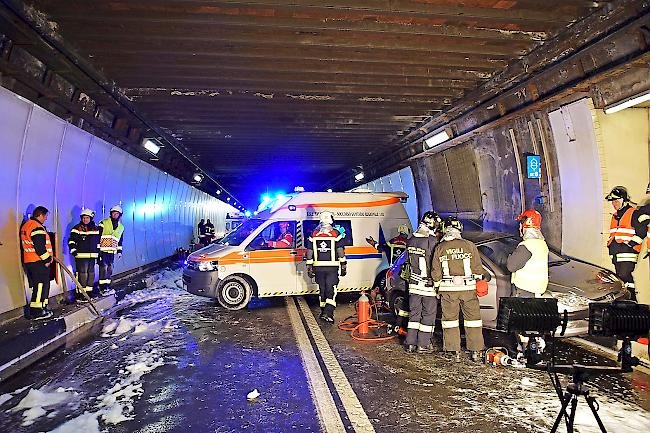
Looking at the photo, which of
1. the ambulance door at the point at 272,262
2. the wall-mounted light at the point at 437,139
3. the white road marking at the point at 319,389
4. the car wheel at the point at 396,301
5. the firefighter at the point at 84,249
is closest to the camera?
the white road marking at the point at 319,389

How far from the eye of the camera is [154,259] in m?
18.2

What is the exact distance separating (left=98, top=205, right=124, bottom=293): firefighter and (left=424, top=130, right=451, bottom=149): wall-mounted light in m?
8.53

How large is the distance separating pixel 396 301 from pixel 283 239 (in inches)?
129

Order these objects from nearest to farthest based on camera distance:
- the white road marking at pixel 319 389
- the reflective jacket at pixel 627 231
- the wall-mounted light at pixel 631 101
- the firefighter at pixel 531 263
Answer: the white road marking at pixel 319 389, the firefighter at pixel 531 263, the wall-mounted light at pixel 631 101, the reflective jacket at pixel 627 231

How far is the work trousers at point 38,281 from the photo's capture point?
827 cm

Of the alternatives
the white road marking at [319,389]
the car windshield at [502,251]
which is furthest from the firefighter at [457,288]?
the white road marking at [319,389]

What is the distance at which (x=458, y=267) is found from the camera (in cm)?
666

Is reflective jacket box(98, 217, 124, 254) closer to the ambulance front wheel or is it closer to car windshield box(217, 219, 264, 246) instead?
car windshield box(217, 219, 264, 246)

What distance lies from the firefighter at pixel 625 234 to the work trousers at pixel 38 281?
382 inches

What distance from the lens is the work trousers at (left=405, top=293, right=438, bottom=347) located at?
22.7ft

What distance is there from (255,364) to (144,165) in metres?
12.2

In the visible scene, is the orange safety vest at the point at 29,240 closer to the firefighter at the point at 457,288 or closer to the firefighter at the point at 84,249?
the firefighter at the point at 84,249

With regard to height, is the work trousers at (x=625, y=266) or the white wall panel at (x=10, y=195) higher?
the white wall panel at (x=10, y=195)

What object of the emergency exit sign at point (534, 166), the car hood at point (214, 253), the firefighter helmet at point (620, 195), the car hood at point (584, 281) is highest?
the emergency exit sign at point (534, 166)
